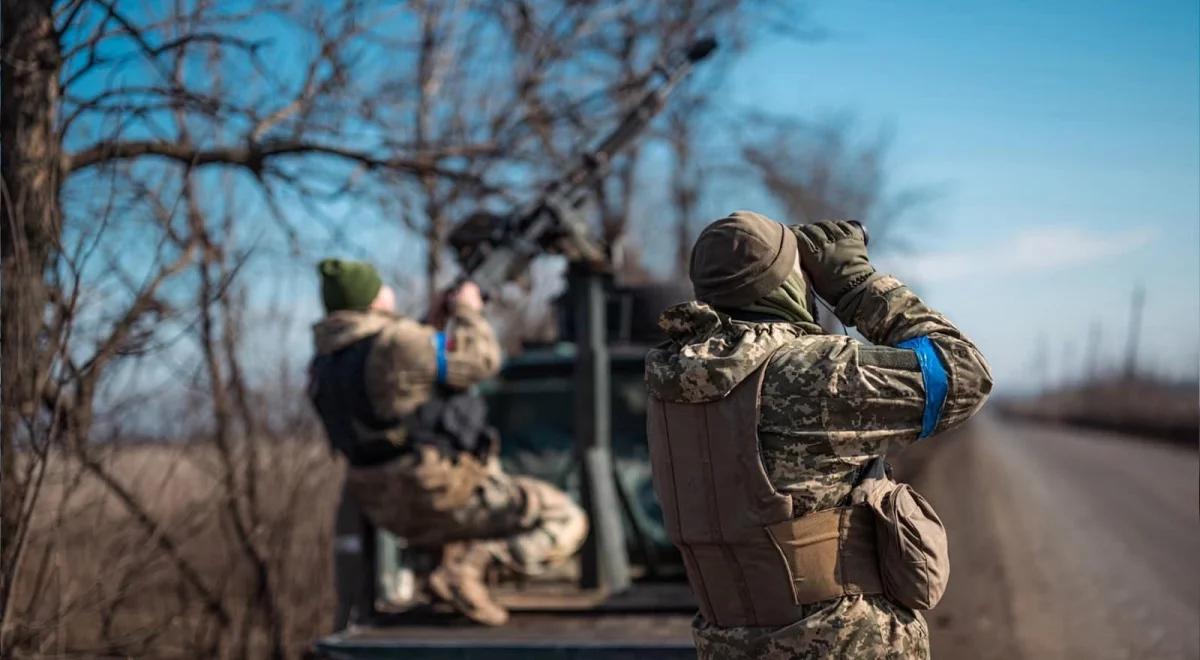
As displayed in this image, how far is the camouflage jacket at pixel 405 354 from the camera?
14.9ft

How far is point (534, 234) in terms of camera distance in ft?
18.6

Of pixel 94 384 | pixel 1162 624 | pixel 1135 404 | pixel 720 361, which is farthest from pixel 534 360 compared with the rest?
pixel 1135 404

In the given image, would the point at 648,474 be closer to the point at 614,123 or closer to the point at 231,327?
the point at 231,327

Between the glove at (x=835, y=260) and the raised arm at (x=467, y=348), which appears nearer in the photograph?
the glove at (x=835, y=260)

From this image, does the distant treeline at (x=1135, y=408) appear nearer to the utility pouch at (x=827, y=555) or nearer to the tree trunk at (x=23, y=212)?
the utility pouch at (x=827, y=555)

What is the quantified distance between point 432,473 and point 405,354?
0.47m

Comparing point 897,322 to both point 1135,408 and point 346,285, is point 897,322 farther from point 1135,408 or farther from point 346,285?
point 1135,408

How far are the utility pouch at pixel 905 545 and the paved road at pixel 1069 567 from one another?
423 centimetres

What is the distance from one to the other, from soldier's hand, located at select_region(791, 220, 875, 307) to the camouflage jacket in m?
2.05

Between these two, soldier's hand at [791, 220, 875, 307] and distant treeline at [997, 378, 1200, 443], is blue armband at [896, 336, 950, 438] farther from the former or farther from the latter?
distant treeline at [997, 378, 1200, 443]

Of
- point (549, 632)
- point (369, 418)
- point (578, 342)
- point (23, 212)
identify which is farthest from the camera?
point (578, 342)

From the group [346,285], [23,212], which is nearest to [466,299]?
[346,285]

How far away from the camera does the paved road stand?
7.39 m

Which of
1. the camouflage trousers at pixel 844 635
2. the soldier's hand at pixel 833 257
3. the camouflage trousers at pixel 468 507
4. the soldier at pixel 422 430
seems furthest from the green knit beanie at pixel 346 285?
the camouflage trousers at pixel 844 635
